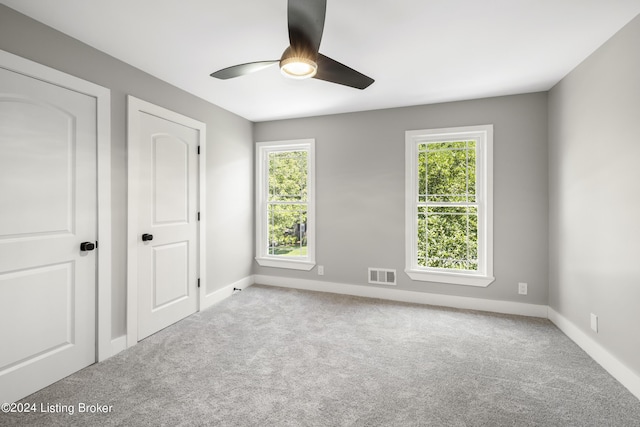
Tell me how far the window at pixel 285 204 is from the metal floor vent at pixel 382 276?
0.86 m

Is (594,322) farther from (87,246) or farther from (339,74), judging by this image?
(87,246)

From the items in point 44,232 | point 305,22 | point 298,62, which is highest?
point 305,22

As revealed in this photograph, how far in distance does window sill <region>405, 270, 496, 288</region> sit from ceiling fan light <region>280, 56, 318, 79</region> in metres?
2.81

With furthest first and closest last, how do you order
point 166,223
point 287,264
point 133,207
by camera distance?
point 287,264 < point 166,223 < point 133,207

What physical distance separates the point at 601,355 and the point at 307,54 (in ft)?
10.1

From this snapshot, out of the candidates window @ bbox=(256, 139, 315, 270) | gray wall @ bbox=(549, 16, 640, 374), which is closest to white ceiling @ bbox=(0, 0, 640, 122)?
gray wall @ bbox=(549, 16, 640, 374)

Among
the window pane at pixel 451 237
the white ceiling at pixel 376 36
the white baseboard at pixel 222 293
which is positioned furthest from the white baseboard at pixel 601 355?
the white baseboard at pixel 222 293

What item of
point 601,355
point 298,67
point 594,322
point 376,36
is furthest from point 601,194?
point 298,67

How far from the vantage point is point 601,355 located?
7.71ft

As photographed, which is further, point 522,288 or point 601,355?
point 522,288

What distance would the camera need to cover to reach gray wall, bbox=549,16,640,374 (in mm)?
2055

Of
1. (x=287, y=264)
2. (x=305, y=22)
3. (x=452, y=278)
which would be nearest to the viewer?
(x=305, y=22)

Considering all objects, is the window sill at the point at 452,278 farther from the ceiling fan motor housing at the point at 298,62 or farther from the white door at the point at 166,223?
the ceiling fan motor housing at the point at 298,62

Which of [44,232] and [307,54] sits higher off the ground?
[307,54]
